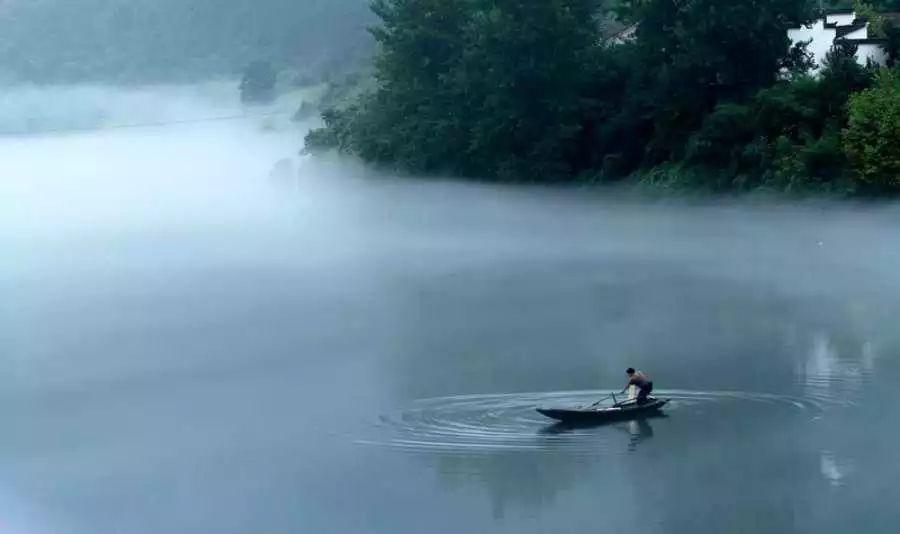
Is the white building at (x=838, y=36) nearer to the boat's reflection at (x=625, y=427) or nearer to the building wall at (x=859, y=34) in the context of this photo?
the building wall at (x=859, y=34)

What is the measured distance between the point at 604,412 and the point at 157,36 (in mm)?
59148

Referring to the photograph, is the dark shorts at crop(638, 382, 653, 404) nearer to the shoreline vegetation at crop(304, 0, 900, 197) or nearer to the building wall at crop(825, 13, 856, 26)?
the shoreline vegetation at crop(304, 0, 900, 197)

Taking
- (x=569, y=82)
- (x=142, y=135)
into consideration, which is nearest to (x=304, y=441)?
(x=569, y=82)

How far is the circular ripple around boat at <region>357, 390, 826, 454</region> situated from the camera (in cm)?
1374

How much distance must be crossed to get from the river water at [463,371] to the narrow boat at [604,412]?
0.13 m

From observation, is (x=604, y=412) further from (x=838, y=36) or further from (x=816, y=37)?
(x=816, y=37)

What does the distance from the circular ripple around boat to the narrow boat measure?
10cm

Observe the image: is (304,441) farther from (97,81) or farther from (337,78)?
(97,81)

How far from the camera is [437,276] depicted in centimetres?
2488

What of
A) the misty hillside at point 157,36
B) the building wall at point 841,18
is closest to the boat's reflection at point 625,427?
the building wall at point 841,18

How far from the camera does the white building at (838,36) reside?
95.9ft

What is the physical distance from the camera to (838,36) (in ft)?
97.8

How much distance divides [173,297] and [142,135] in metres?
47.5

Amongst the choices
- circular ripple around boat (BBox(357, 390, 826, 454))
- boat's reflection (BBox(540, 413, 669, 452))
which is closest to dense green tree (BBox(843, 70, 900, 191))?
circular ripple around boat (BBox(357, 390, 826, 454))
